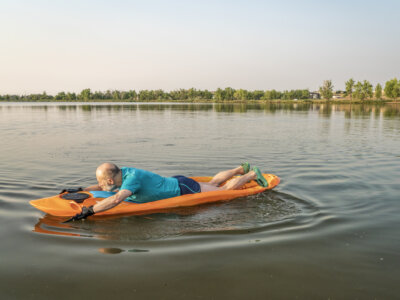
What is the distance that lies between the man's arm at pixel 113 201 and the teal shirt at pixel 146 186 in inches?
3.7

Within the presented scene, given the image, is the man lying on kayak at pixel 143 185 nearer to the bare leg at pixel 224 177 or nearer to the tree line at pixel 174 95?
the bare leg at pixel 224 177

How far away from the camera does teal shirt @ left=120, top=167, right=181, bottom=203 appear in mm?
5316

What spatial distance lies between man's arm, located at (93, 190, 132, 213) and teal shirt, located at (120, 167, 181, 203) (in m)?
0.09

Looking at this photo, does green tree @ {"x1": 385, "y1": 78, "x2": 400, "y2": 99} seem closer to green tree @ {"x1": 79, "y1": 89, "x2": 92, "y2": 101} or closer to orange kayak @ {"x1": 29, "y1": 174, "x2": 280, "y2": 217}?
orange kayak @ {"x1": 29, "y1": 174, "x2": 280, "y2": 217}

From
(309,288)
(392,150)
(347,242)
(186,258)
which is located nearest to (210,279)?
(186,258)

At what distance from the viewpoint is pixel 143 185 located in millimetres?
5637

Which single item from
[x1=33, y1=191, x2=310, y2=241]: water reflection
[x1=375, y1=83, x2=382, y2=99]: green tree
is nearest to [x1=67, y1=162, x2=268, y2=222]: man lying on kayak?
[x1=33, y1=191, x2=310, y2=241]: water reflection

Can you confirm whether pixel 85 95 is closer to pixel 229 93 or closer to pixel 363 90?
pixel 229 93

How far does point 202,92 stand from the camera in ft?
602

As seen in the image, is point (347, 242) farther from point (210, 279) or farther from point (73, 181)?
point (73, 181)

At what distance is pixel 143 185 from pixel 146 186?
0.26 feet

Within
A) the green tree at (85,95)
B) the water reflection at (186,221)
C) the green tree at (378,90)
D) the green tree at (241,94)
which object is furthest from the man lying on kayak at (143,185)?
the green tree at (85,95)

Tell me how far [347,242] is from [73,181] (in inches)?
264

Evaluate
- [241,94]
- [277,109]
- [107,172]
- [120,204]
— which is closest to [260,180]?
[120,204]
